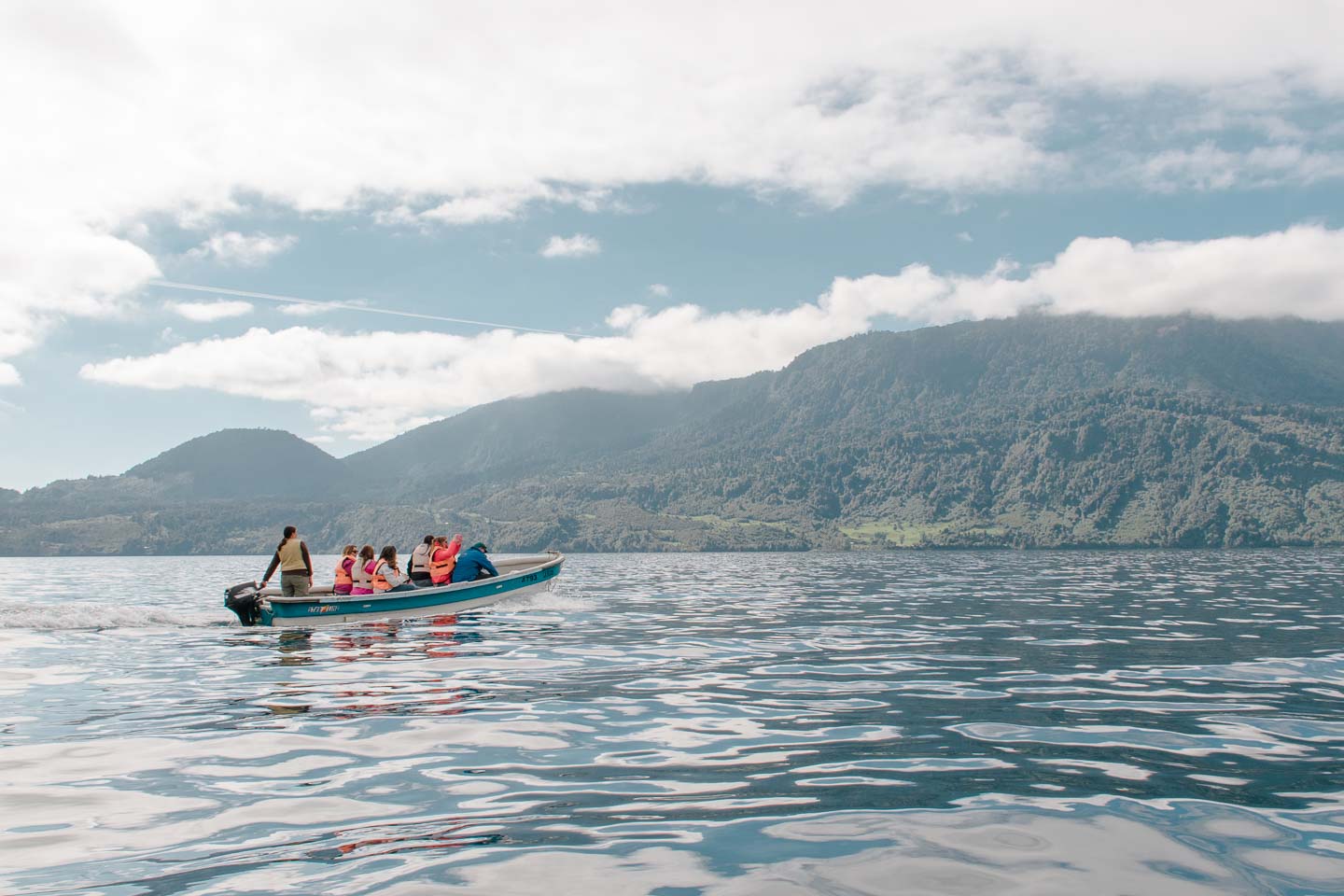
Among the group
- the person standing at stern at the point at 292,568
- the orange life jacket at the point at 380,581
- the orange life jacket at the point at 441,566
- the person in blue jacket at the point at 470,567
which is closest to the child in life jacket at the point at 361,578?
the orange life jacket at the point at 380,581

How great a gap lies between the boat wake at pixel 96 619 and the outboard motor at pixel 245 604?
Answer: 5.97ft

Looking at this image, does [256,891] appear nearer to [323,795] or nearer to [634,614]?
[323,795]

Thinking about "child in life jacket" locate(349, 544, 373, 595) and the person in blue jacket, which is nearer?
"child in life jacket" locate(349, 544, 373, 595)

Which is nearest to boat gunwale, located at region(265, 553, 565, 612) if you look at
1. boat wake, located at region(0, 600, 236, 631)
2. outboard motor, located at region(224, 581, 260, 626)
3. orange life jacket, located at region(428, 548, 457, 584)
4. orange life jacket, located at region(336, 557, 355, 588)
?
outboard motor, located at region(224, 581, 260, 626)

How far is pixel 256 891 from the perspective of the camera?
667cm

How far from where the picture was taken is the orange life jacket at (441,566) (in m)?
34.2

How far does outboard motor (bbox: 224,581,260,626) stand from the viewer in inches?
1112

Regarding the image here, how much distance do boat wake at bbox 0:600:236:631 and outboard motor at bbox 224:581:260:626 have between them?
1.82 meters

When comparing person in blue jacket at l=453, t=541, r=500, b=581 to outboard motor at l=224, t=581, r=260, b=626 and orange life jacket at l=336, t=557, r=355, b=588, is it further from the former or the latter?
outboard motor at l=224, t=581, r=260, b=626

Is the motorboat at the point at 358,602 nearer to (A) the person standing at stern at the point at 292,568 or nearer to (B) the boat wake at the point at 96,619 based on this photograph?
(A) the person standing at stern at the point at 292,568

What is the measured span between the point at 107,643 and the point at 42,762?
15.2 metres

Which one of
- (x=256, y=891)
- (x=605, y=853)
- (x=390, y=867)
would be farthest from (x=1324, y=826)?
(x=256, y=891)

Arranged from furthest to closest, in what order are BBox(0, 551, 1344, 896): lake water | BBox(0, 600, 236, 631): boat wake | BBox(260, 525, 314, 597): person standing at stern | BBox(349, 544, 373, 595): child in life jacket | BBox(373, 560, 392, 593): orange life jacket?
BBox(373, 560, 392, 593): orange life jacket, BBox(349, 544, 373, 595): child in life jacket, BBox(260, 525, 314, 597): person standing at stern, BBox(0, 600, 236, 631): boat wake, BBox(0, 551, 1344, 896): lake water

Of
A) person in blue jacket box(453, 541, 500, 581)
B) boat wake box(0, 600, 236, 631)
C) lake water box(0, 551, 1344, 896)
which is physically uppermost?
person in blue jacket box(453, 541, 500, 581)
